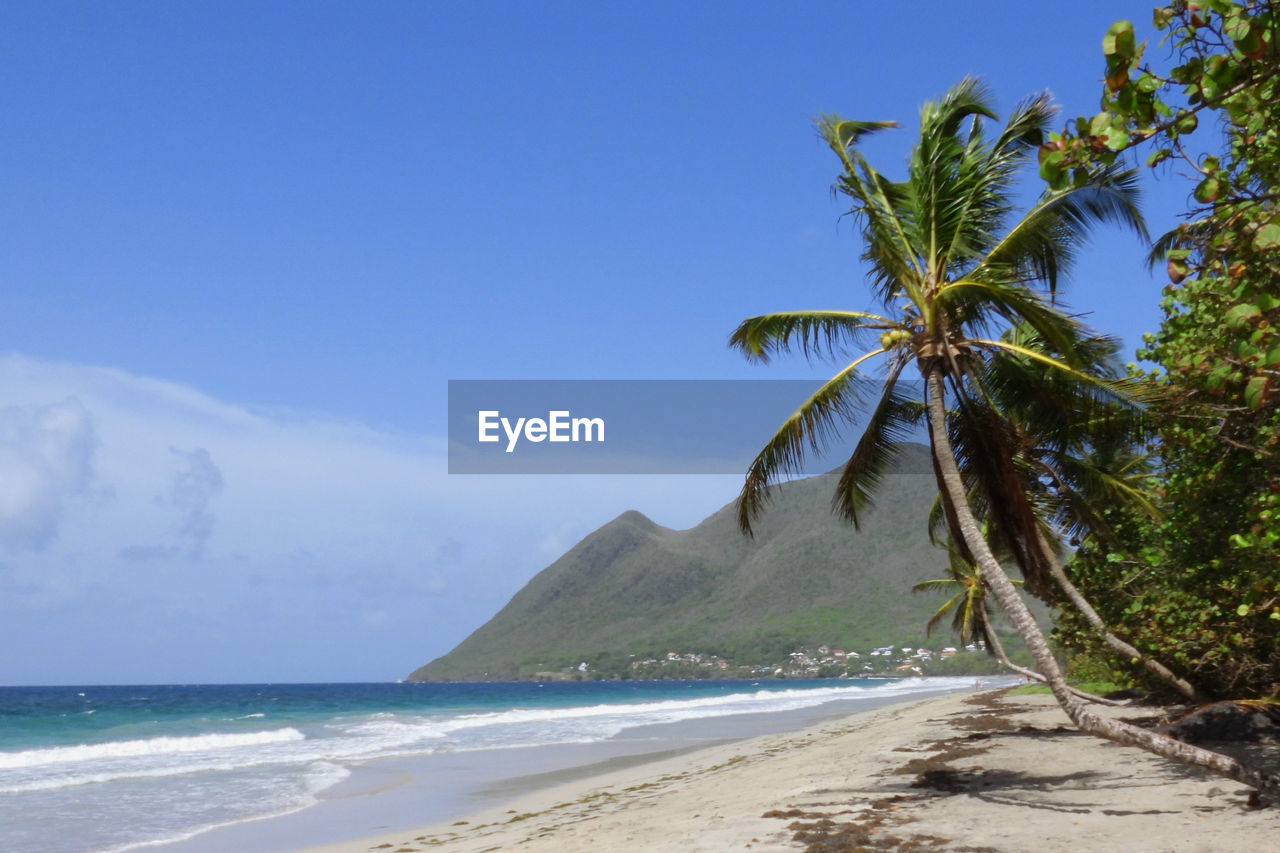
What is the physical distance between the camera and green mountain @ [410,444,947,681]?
500 ft

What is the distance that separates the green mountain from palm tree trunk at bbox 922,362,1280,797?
439 ft

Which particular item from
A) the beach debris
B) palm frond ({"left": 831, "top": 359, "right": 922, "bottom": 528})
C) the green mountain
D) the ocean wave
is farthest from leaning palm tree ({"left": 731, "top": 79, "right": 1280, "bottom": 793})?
the green mountain

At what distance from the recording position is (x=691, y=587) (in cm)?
18825

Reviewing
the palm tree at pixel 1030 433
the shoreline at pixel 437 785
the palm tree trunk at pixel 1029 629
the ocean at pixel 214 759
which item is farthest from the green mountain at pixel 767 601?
the palm tree trunk at pixel 1029 629

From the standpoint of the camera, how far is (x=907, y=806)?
9.46 m

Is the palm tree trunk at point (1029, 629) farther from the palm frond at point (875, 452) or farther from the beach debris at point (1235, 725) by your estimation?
the beach debris at point (1235, 725)

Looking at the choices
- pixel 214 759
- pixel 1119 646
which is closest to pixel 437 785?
pixel 214 759

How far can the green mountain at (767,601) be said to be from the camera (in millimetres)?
152500

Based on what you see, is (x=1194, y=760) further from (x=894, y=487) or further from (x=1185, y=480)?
(x=894, y=487)

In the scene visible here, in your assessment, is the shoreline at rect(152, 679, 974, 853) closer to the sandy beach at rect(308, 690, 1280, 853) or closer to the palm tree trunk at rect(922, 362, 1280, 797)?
the sandy beach at rect(308, 690, 1280, 853)

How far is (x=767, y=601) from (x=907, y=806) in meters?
163

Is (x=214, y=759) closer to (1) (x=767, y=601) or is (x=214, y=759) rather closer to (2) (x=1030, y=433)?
(2) (x=1030, y=433)

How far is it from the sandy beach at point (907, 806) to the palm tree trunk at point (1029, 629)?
618 millimetres

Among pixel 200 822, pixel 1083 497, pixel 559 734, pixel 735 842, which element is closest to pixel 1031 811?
pixel 735 842
